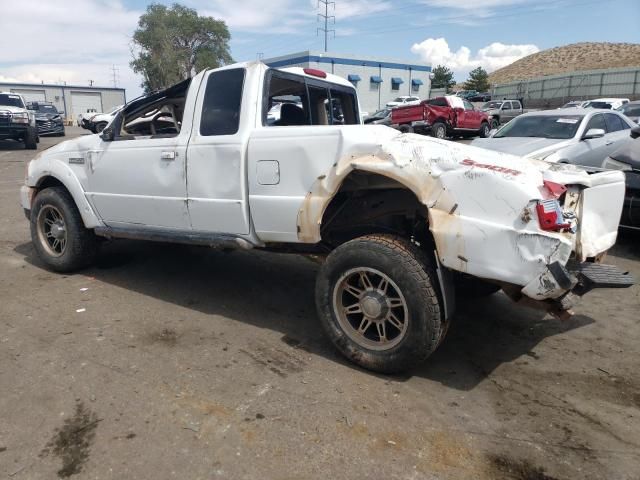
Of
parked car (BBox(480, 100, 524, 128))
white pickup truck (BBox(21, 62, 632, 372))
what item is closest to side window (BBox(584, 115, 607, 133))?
white pickup truck (BBox(21, 62, 632, 372))

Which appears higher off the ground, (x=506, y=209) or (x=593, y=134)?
(x=593, y=134)

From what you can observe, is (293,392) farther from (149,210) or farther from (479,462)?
(149,210)

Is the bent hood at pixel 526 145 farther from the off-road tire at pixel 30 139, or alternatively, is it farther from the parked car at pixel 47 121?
the parked car at pixel 47 121

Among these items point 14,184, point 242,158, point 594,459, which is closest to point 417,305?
point 594,459

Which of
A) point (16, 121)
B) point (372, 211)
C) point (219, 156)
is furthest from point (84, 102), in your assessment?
point (372, 211)

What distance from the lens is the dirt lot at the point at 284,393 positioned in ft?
7.89

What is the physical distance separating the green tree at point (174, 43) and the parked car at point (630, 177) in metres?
57.6

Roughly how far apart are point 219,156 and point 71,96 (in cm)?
7174

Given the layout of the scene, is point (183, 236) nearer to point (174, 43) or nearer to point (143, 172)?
point (143, 172)

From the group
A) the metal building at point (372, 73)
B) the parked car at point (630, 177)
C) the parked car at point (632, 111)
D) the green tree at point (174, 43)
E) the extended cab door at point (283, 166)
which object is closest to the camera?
the extended cab door at point (283, 166)

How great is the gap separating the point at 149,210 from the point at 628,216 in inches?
205

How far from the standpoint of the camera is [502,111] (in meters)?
28.7

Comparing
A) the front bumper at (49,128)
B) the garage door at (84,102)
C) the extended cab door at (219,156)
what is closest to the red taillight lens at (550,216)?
the extended cab door at (219,156)

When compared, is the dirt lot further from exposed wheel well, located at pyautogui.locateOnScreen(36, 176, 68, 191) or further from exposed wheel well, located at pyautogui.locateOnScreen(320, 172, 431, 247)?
exposed wheel well, located at pyautogui.locateOnScreen(36, 176, 68, 191)
